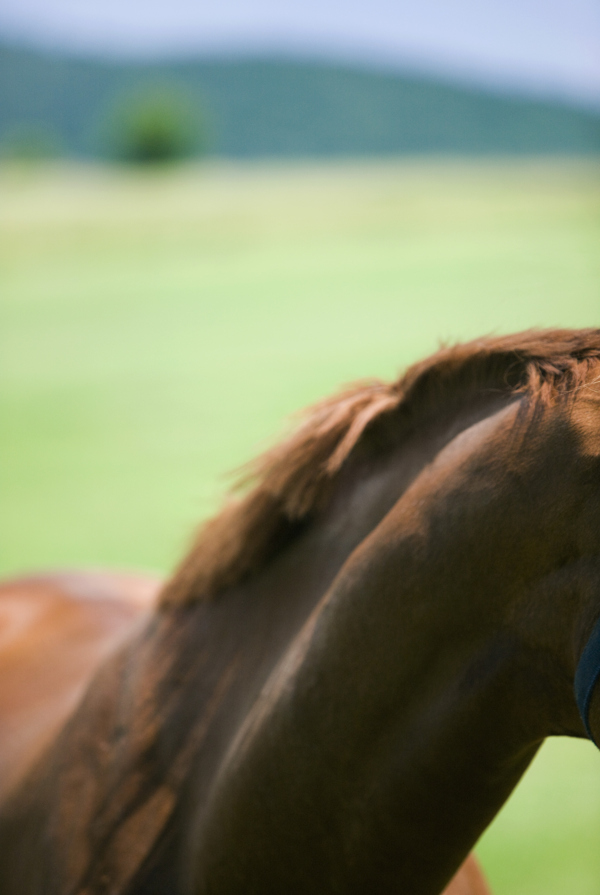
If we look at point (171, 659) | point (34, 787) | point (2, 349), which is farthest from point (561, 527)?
point (2, 349)

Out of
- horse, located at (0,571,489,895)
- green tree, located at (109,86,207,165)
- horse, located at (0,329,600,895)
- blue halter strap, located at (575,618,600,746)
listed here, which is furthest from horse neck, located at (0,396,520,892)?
green tree, located at (109,86,207,165)

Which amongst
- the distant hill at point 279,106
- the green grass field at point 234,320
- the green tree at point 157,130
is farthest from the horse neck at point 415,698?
the green tree at point 157,130

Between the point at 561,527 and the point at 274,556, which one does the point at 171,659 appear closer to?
the point at 274,556

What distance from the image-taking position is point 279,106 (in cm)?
3331

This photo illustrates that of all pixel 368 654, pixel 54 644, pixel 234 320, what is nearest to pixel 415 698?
pixel 368 654

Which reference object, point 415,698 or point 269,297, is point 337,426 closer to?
point 415,698

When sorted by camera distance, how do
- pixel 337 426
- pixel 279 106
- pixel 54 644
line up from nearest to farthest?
pixel 337 426 → pixel 54 644 → pixel 279 106

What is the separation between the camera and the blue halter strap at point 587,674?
639mm

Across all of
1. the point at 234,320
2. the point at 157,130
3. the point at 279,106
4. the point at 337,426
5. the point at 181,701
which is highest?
the point at 157,130

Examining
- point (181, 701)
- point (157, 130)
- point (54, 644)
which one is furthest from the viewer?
point (157, 130)

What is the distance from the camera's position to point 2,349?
36.0 ft

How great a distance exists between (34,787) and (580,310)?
110cm

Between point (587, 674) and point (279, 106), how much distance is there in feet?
118

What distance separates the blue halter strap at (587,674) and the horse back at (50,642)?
85 cm
